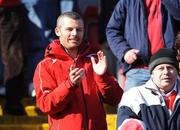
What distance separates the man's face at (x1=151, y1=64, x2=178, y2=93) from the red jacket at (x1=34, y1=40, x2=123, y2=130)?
455 mm

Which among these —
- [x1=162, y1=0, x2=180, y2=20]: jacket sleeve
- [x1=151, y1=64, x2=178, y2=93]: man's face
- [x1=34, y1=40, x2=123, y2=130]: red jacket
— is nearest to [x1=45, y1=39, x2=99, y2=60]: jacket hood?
[x1=34, y1=40, x2=123, y2=130]: red jacket

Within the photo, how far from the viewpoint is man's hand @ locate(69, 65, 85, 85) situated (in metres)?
5.88

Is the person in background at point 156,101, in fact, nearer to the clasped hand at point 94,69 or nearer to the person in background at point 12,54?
the clasped hand at point 94,69

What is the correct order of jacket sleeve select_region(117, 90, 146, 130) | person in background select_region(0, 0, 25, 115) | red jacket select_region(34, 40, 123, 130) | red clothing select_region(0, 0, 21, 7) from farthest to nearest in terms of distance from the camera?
person in background select_region(0, 0, 25, 115)
red clothing select_region(0, 0, 21, 7)
red jacket select_region(34, 40, 123, 130)
jacket sleeve select_region(117, 90, 146, 130)

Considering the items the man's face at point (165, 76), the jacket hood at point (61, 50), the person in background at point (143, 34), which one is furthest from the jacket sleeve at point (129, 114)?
the person in background at point (143, 34)

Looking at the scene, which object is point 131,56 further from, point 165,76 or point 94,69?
point 165,76

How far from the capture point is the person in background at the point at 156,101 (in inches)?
225

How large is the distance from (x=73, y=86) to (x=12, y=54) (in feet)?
8.07

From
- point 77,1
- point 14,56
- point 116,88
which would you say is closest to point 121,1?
point 116,88

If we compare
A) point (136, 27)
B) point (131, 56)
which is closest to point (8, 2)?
point (136, 27)

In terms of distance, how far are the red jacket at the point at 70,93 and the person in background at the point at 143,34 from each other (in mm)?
443

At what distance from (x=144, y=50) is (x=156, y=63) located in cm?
65

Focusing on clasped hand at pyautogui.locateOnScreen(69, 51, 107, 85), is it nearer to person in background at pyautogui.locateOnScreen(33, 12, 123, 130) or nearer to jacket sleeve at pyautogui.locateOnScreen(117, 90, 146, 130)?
person in background at pyautogui.locateOnScreen(33, 12, 123, 130)

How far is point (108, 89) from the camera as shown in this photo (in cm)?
617
